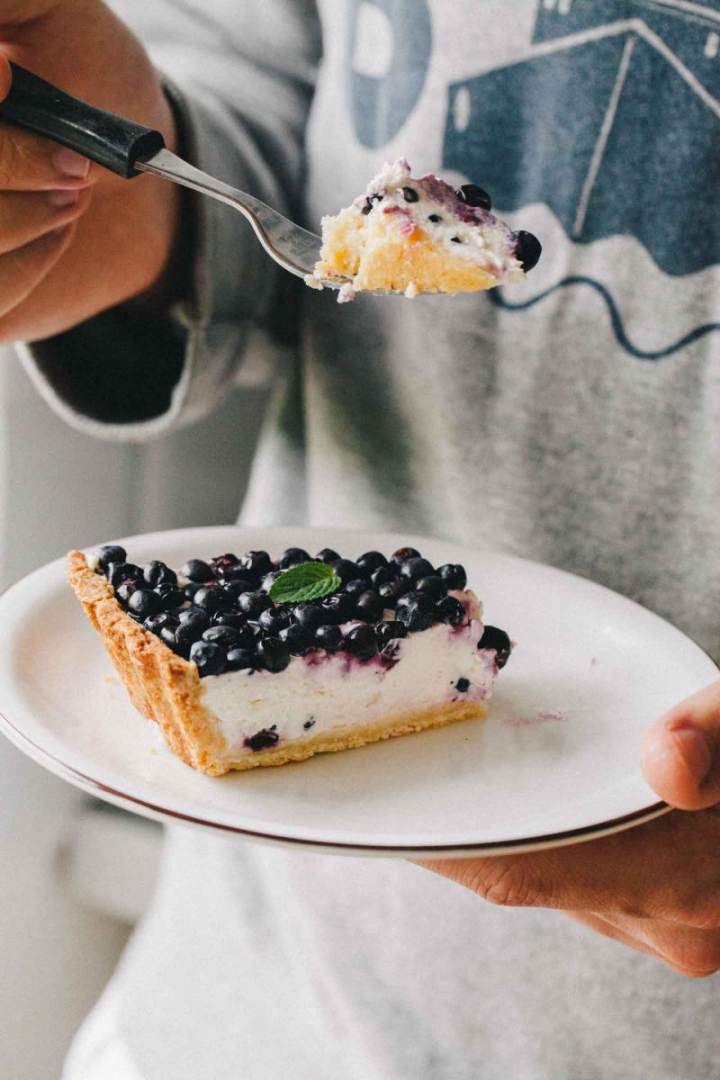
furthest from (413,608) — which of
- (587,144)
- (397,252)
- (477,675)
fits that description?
(587,144)

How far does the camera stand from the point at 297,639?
1.12 meters

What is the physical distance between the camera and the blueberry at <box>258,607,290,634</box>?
1.14m

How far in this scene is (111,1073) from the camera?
1568mm

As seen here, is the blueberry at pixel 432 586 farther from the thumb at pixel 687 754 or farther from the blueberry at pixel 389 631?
the thumb at pixel 687 754

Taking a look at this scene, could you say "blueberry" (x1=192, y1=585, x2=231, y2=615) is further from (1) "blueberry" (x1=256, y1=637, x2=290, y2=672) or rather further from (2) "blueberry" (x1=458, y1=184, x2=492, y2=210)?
(2) "blueberry" (x1=458, y1=184, x2=492, y2=210)

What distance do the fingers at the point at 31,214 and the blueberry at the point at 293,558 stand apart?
1.42ft

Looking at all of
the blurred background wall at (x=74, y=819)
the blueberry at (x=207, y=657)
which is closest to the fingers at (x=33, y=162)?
the blueberry at (x=207, y=657)

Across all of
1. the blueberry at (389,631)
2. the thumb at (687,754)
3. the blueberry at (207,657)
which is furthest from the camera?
the blueberry at (389,631)

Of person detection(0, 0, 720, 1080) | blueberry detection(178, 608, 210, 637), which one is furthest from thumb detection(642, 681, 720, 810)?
blueberry detection(178, 608, 210, 637)

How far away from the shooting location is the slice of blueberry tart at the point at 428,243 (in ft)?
3.46

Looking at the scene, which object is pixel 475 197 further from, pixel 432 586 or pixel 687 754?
pixel 687 754

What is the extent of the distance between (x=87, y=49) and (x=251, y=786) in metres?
0.81

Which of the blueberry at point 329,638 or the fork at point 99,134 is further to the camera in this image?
the blueberry at point 329,638

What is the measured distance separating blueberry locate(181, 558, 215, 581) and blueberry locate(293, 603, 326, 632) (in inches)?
5.0
